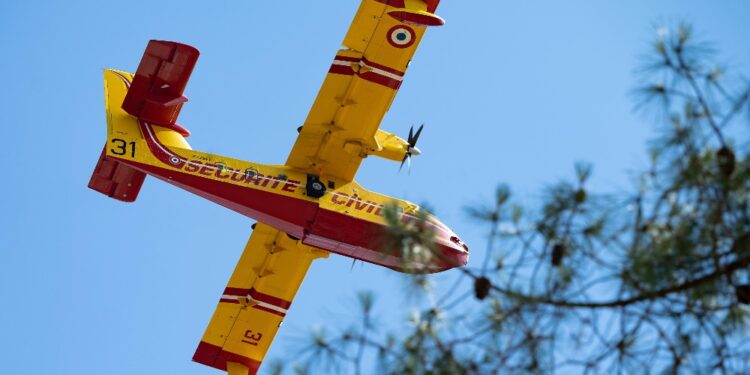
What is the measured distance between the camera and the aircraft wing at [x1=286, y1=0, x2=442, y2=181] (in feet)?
62.7

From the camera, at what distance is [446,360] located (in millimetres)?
8680

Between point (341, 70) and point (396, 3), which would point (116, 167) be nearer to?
point (341, 70)

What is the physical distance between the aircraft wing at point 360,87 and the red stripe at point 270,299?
11.4 feet

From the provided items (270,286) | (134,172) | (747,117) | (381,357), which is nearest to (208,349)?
(270,286)

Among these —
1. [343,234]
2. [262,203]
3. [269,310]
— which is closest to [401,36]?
[343,234]

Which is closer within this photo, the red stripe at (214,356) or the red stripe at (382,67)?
the red stripe at (382,67)

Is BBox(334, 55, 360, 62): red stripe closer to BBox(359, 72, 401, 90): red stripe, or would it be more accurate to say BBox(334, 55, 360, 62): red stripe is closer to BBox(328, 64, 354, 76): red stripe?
BBox(328, 64, 354, 76): red stripe

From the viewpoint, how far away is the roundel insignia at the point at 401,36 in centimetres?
1941

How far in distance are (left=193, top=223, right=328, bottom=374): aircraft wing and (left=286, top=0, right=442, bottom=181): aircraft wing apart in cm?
224

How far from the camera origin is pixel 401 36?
1955cm

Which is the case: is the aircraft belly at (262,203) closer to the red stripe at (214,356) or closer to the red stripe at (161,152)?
the red stripe at (161,152)

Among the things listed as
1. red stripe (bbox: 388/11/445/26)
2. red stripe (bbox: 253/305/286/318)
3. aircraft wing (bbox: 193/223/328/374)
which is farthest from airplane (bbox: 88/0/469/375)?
red stripe (bbox: 253/305/286/318)

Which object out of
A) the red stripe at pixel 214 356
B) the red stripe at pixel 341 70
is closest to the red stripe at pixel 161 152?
the red stripe at pixel 341 70

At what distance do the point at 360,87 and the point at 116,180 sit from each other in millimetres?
4800
